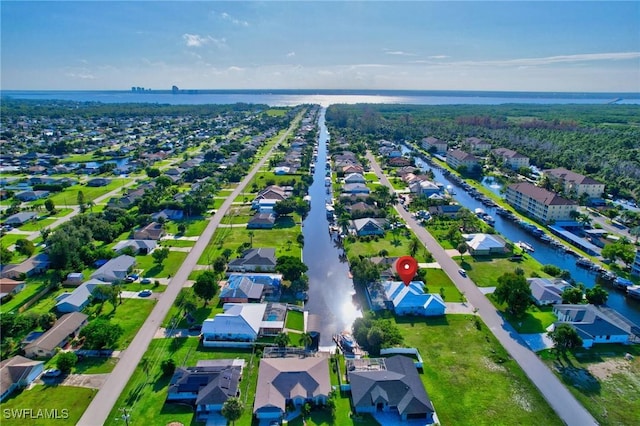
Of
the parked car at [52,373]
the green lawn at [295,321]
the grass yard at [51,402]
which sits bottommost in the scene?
the grass yard at [51,402]

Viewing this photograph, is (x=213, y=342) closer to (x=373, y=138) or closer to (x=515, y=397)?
(x=515, y=397)

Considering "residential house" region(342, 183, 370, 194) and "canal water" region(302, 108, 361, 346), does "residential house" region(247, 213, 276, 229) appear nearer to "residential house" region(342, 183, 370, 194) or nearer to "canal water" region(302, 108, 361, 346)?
"canal water" region(302, 108, 361, 346)

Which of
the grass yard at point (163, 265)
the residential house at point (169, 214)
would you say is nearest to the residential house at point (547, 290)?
the grass yard at point (163, 265)

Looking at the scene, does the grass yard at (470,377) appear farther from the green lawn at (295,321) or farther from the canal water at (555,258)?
the canal water at (555,258)

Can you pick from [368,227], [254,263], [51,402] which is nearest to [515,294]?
[368,227]

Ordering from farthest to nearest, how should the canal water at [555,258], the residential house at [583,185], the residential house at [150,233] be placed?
the residential house at [583,185] → the residential house at [150,233] → the canal water at [555,258]

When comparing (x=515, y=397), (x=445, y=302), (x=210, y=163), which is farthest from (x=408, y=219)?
(x=210, y=163)
